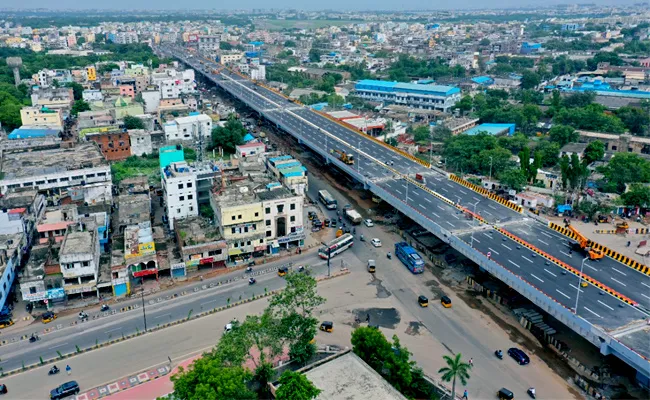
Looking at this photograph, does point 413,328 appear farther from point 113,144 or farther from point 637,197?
point 113,144

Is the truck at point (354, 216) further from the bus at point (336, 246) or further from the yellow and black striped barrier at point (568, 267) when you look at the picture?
the yellow and black striped barrier at point (568, 267)

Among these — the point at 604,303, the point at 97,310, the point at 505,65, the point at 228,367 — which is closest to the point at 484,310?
the point at 604,303

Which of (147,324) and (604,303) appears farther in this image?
(147,324)

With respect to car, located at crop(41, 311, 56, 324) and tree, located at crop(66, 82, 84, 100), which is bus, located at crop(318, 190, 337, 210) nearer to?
car, located at crop(41, 311, 56, 324)

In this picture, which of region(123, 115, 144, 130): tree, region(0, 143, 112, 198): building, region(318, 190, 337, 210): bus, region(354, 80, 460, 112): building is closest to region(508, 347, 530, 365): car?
region(318, 190, 337, 210): bus

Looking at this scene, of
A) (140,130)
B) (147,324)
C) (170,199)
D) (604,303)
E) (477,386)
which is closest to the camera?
(477,386)

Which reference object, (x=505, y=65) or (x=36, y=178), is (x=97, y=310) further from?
(x=505, y=65)
